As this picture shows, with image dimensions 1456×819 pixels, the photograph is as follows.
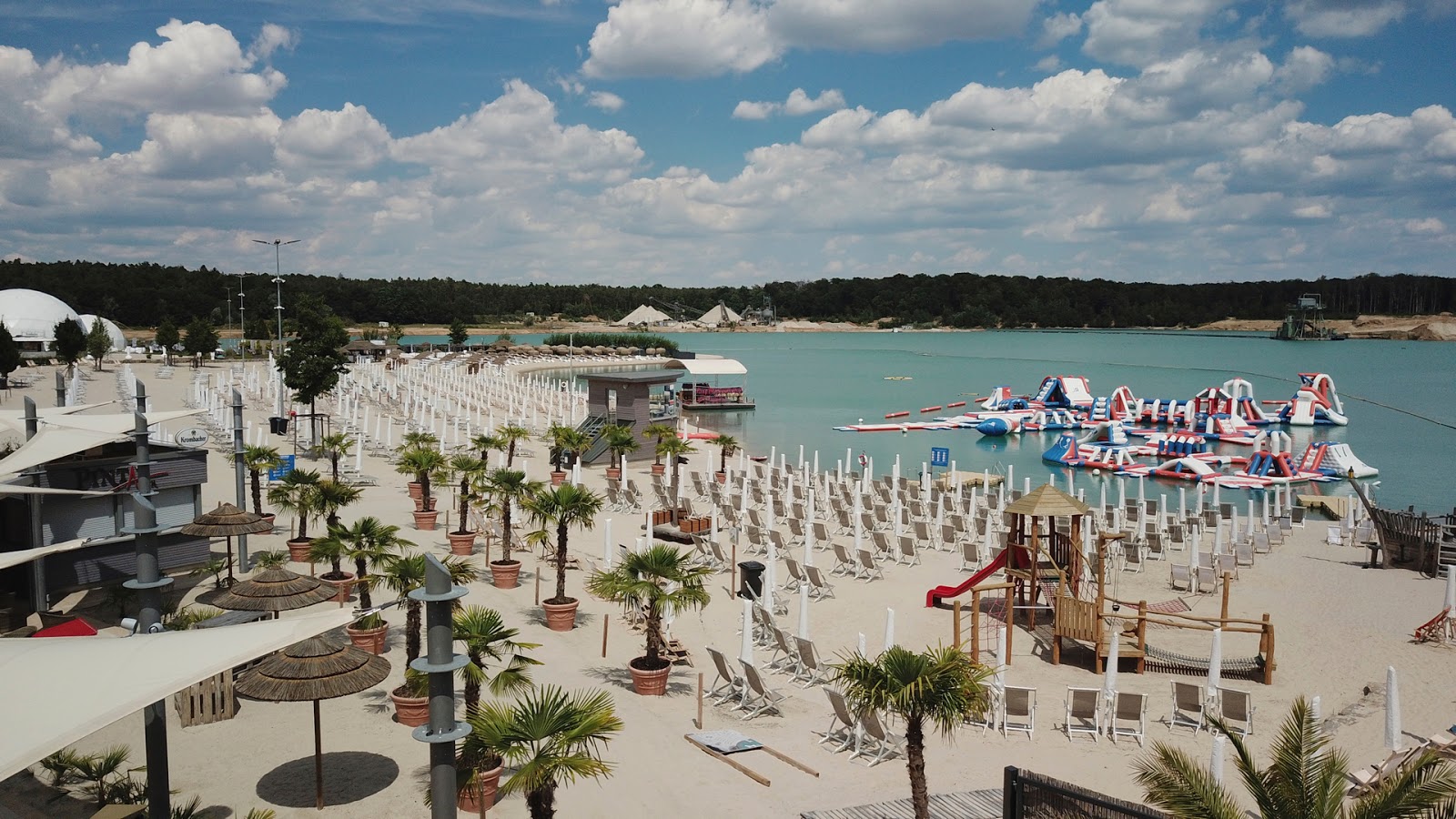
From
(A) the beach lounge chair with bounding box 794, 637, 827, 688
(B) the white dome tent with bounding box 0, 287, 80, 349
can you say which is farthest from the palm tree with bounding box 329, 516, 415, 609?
(B) the white dome tent with bounding box 0, 287, 80, 349

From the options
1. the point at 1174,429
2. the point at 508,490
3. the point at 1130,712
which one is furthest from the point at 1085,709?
the point at 1174,429

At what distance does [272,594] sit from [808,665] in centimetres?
542

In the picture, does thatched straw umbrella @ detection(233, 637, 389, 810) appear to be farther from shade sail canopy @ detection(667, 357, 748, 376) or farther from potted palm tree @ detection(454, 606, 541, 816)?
shade sail canopy @ detection(667, 357, 748, 376)

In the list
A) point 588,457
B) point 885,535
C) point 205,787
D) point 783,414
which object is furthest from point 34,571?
point 783,414

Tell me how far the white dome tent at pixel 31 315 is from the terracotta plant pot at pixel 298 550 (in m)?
72.4

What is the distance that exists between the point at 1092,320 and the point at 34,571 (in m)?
202

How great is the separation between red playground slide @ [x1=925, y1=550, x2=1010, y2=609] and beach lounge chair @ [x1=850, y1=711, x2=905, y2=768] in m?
4.64

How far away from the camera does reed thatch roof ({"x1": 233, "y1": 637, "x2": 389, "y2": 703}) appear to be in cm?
734

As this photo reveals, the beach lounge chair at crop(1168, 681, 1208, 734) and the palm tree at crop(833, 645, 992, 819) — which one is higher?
the palm tree at crop(833, 645, 992, 819)

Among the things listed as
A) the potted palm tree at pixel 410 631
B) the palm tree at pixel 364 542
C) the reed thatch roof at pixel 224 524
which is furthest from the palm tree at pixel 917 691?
the reed thatch roof at pixel 224 524

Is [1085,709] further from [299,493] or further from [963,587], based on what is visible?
[299,493]

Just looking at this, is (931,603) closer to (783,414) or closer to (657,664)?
(657,664)

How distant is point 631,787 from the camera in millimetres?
8164

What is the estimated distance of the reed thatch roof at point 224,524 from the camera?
1189 centimetres
